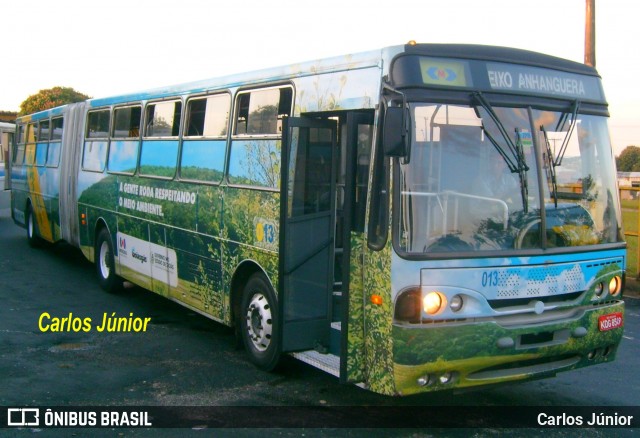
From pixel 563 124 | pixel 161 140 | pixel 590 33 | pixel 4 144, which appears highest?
pixel 590 33

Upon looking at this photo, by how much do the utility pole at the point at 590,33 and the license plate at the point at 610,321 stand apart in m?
10.3

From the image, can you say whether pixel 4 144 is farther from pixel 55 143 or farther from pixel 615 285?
pixel 615 285

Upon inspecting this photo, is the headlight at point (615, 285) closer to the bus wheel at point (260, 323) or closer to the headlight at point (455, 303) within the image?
the headlight at point (455, 303)

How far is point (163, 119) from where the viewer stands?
979 centimetres

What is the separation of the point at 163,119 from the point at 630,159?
224ft

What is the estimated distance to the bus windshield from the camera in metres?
5.50

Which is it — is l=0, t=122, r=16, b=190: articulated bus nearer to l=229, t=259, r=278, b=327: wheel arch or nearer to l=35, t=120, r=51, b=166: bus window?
l=35, t=120, r=51, b=166: bus window

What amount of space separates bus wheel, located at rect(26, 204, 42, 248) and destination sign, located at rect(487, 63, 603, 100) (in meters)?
13.1

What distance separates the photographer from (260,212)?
7328mm

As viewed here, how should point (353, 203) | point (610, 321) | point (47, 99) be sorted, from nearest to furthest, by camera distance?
point (353, 203), point (610, 321), point (47, 99)

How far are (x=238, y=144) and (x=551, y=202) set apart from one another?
3.36 meters

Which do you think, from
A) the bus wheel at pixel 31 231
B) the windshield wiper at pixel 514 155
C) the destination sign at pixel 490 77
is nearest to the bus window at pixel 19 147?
the bus wheel at pixel 31 231

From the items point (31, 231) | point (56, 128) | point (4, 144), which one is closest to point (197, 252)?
point (56, 128)

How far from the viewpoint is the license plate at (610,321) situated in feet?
20.1
